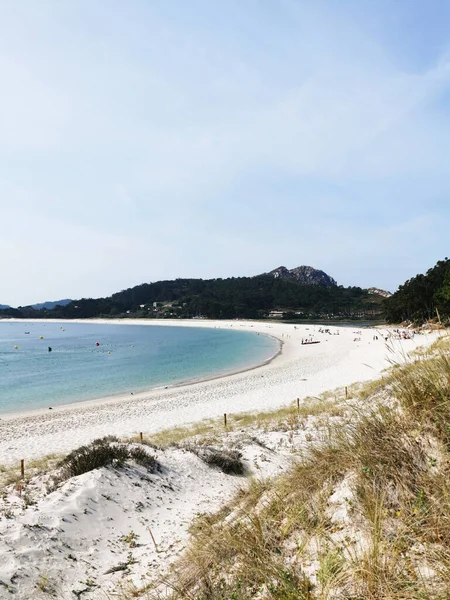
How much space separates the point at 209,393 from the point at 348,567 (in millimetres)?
24897

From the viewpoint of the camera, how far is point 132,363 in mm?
46219

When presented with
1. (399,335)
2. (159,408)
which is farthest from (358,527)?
(159,408)

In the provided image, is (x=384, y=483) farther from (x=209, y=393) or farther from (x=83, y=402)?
(x=83, y=402)

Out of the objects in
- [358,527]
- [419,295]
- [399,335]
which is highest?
[419,295]

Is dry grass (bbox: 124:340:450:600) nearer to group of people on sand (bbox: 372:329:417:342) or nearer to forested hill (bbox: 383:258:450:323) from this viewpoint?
group of people on sand (bbox: 372:329:417:342)

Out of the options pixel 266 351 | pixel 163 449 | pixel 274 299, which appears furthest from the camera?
pixel 274 299

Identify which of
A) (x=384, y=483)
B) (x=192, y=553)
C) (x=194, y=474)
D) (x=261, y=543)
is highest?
(x=384, y=483)

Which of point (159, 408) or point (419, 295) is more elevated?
point (419, 295)

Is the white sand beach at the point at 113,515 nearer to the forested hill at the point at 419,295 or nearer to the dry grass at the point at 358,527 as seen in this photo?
the dry grass at the point at 358,527

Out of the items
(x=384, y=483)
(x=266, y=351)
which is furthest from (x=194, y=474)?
(x=266, y=351)

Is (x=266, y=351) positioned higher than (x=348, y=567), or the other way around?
(x=348, y=567)

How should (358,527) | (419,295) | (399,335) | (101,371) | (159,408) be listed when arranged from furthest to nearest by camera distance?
(419,295) → (101,371) → (159,408) → (399,335) → (358,527)

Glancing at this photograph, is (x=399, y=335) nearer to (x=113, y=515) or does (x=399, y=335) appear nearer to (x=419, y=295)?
(x=113, y=515)

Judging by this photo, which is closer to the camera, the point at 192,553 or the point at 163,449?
the point at 192,553
